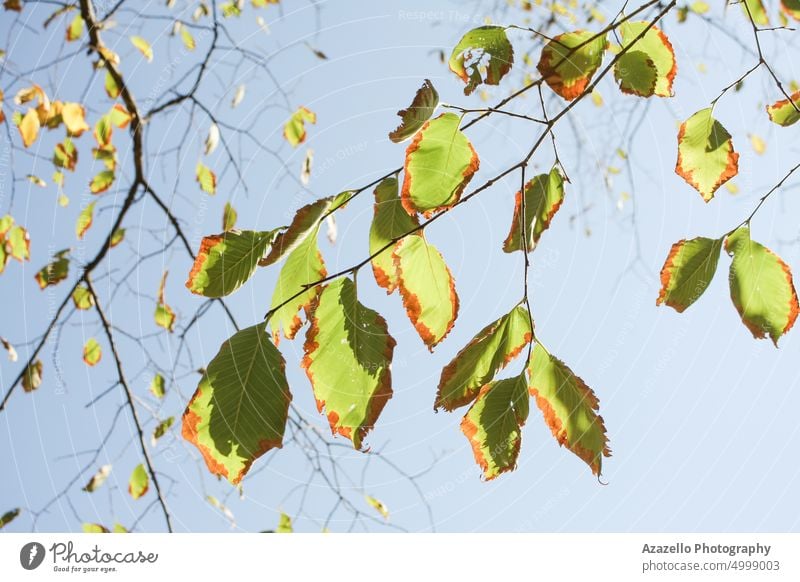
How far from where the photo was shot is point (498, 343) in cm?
29

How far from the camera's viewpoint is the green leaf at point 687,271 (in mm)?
336

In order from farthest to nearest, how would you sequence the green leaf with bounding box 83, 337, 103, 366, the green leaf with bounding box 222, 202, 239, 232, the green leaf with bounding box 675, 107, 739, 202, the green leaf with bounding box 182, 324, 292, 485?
1. the green leaf with bounding box 83, 337, 103, 366
2. the green leaf with bounding box 222, 202, 239, 232
3. the green leaf with bounding box 675, 107, 739, 202
4. the green leaf with bounding box 182, 324, 292, 485

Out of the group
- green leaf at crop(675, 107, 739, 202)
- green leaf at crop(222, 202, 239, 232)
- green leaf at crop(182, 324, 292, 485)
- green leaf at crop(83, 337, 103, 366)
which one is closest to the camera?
green leaf at crop(182, 324, 292, 485)

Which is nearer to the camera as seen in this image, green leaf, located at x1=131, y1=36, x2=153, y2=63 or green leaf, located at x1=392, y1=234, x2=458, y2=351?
green leaf, located at x1=392, y1=234, x2=458, y2=351

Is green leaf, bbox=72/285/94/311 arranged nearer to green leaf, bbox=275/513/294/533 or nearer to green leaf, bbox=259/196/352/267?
green leaf, bbox=275/513/294/533

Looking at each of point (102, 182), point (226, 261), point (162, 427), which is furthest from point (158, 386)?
point (226, 261)

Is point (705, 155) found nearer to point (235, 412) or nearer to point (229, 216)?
point (235, 412)

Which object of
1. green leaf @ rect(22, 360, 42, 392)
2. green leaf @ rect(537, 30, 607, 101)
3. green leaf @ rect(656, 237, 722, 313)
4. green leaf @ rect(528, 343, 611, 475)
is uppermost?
green leaf @ rect(22, 360, 42, 392)

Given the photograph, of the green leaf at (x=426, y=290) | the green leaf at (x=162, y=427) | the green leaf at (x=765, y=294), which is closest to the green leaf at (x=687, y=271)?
the green leaf at (x=765, y=294)

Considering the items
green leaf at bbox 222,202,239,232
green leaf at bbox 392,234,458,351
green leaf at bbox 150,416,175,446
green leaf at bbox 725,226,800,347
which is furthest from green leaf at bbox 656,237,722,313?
green leaf at bbox 150,416,175,446

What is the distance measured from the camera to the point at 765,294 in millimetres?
321

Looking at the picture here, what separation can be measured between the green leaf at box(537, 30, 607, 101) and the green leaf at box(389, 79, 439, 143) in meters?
0.07

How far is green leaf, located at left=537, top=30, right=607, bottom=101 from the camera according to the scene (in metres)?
0.34

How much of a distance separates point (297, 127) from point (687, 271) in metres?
0.89
